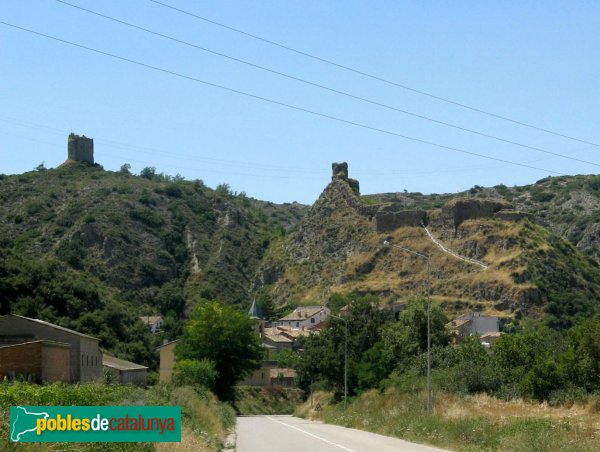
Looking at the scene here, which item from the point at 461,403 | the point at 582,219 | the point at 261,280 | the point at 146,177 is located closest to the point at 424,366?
the point at 461,403

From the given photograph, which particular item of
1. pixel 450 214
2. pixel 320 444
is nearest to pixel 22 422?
pixel 320 444

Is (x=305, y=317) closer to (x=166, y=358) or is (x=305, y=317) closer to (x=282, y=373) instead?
(x=282, y=373)

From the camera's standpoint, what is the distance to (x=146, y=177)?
198750mm

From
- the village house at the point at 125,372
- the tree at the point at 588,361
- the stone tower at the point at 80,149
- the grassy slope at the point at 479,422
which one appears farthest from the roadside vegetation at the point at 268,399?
the stone tower at the point at 80,149

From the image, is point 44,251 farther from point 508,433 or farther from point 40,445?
point 40,445

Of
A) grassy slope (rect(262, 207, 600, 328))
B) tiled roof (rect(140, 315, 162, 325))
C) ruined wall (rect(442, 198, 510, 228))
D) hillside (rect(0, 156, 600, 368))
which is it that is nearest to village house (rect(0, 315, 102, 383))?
hillside (rect(0, 156, 600, 368))

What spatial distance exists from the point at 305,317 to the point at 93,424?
116 metres

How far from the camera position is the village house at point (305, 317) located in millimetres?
127062

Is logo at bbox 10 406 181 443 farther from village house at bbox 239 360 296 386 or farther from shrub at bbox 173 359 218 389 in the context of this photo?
village house at bbox 239 360 296 386

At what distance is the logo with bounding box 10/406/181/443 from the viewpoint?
14547 millimetres

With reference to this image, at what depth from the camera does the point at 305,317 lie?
429 ft

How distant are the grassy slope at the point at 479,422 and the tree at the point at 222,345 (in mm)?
25576

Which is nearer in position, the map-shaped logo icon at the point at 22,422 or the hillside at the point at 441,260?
the map-shaped logo icon at the point at 22,422

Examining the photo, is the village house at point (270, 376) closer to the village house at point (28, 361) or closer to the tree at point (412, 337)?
the tree at point (412, 337)
